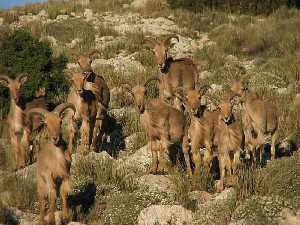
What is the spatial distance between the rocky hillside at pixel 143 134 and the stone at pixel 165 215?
0.05 ft

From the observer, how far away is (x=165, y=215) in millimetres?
9320

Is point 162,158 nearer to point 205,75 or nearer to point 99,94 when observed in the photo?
point 99,94

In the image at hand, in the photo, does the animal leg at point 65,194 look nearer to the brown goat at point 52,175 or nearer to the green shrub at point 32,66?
the brown goat at point 52,175

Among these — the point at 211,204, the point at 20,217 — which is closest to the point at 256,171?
the point at 211,204

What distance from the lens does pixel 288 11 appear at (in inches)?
1131

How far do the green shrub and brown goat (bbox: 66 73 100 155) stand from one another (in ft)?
7.94

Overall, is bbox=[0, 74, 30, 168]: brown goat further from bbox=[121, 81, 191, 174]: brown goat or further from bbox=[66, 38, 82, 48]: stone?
bbox=[66, 38, 82, 48]: stone

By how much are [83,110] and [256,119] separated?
360 centimetres

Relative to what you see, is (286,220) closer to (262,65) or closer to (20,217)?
(20,217)

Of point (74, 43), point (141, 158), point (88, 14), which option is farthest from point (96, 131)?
point (88, 14)

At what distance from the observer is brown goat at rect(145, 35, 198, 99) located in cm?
1443

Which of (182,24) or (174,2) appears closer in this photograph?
(182,24)

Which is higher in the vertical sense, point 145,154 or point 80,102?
point 80,102

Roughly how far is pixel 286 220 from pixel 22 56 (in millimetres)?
9787
